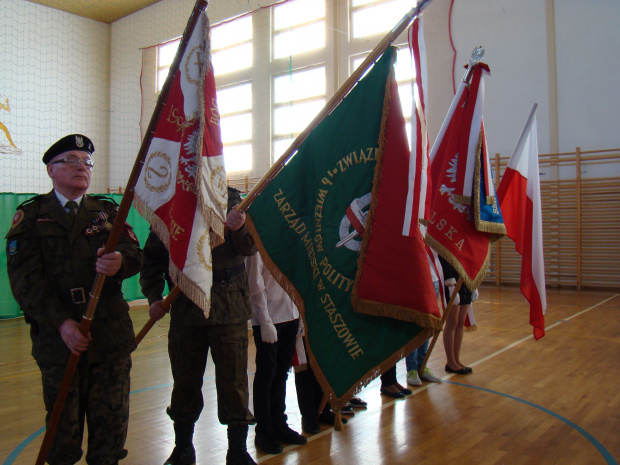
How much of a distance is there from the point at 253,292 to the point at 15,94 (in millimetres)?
14529

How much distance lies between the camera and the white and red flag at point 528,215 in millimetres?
3908

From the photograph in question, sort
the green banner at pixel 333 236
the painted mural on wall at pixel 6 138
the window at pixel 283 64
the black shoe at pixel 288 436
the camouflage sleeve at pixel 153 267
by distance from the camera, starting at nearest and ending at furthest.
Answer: the green banner at pixel 333 236, the camouflage sleeve at pixel 153 267, the black shoe at pixel 288 436, the window at pixel 283 64, the painted mural on wall at pixel 6 138

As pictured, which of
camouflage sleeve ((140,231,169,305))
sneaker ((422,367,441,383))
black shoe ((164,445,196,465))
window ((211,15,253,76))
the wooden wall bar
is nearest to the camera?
black shoe ((164,445,196,465))

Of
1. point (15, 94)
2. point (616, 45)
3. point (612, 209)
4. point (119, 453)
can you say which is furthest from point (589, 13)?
point (15, 94)

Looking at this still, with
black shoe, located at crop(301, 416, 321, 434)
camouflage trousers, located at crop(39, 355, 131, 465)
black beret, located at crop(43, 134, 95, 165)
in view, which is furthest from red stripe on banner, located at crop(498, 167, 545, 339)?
black beret, located at crop(43, 134, 95, 165)

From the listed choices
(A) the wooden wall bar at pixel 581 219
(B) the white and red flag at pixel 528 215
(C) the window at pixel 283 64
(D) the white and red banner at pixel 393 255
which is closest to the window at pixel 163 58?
(C) the window at pixel 283 64

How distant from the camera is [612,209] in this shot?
10.2 meters

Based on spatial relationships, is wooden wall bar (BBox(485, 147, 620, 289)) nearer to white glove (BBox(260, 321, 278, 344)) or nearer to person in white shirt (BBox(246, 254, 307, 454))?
person in white shirt (BBox(246, 254, 307, 454))

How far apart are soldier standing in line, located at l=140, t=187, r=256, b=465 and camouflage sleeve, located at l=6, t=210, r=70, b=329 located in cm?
52

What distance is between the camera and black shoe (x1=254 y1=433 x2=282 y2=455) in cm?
290

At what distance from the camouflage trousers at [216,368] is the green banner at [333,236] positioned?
0.55 meters

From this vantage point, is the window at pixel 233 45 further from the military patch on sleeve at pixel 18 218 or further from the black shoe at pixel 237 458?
the black shoe at pixel 237 458

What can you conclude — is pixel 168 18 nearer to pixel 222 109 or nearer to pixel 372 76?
pixel 222 109

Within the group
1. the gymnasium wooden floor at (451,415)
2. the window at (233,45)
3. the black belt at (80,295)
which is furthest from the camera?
the window at (233,45)
